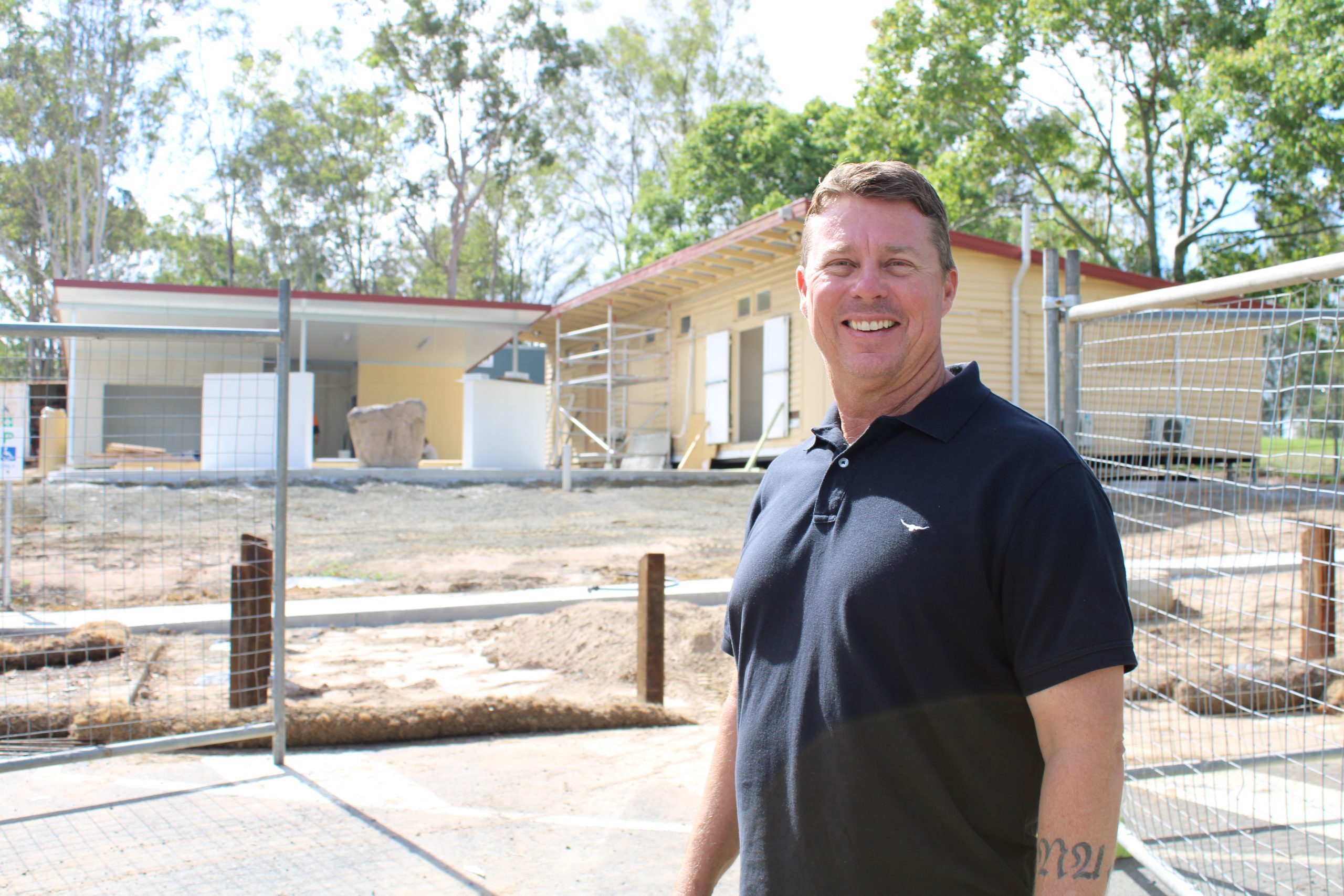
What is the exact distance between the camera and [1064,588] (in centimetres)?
139

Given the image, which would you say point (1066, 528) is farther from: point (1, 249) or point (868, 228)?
point (1, 249)

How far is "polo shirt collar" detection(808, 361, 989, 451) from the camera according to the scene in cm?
160

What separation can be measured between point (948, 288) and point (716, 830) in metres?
1.09

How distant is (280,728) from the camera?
4.45 m

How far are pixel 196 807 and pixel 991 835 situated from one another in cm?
338

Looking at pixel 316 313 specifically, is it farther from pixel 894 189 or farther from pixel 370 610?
pixel 894 189

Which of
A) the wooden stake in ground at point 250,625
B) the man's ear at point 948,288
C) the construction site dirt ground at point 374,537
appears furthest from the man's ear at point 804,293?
the construction site dirt ground at point 374,537

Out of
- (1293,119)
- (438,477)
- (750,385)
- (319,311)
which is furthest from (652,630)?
(1293,119)

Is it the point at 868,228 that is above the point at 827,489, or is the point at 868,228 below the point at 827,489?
above

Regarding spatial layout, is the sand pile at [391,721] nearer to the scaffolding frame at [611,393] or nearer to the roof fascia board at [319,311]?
the scaffolding frame at [611,393]

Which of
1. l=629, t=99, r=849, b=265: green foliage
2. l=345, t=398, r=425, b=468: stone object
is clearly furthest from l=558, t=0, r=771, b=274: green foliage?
l=345, t=398, r=425, b=468: stone object

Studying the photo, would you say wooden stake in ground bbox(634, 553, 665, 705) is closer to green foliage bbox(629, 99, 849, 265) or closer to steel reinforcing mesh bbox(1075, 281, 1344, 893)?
steel reinforcing mesh bbox(1075, 281, 1344, 893)

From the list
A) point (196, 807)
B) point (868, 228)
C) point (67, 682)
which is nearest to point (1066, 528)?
point (868, 228)

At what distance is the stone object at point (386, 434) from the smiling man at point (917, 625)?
15924 millimetres
